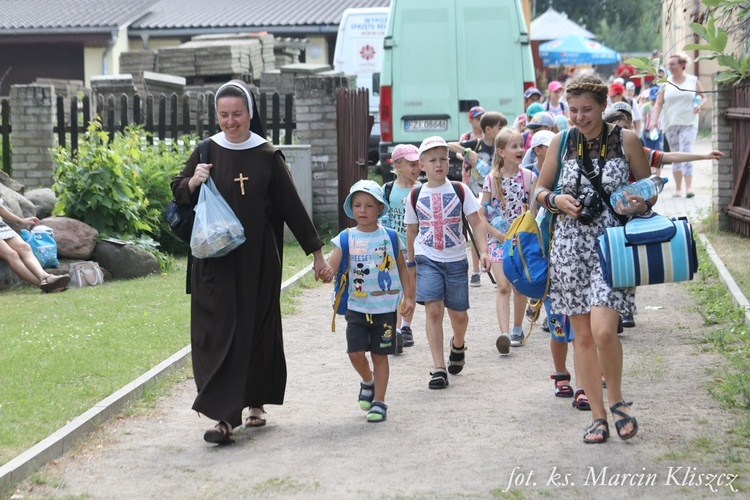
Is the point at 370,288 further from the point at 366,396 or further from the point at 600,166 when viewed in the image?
the point at 600,166

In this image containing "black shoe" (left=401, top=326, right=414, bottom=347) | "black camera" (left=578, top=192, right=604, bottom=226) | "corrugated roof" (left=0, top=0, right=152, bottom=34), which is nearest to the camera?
"black camera" (left=578, top=192, right=604, bottom=226)

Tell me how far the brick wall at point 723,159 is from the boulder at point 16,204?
26.9ft

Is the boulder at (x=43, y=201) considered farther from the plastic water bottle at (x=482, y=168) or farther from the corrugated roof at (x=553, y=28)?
the corrugated roof at (x=553, y=28)

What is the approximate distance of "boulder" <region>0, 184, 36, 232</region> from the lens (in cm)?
1226

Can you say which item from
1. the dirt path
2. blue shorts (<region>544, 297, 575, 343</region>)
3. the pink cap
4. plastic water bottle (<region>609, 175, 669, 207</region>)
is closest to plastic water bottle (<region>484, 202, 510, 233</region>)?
the pink cap

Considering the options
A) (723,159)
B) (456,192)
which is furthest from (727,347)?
(723,159)

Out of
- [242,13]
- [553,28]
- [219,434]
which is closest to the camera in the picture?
[219,434]

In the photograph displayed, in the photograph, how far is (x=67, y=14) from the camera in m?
35.6

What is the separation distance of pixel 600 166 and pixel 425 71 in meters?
10.2

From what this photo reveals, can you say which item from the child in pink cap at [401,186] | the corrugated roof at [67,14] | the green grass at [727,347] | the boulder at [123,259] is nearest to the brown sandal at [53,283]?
the boulder at [123,259]

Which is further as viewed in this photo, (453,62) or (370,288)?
(453,62)

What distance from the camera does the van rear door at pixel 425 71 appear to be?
51.5 ft

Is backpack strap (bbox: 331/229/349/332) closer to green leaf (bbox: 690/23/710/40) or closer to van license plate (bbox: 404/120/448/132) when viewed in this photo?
green leaf (bbox: 690/23/710/40)

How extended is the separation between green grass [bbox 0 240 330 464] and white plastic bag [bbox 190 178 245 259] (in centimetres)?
130
